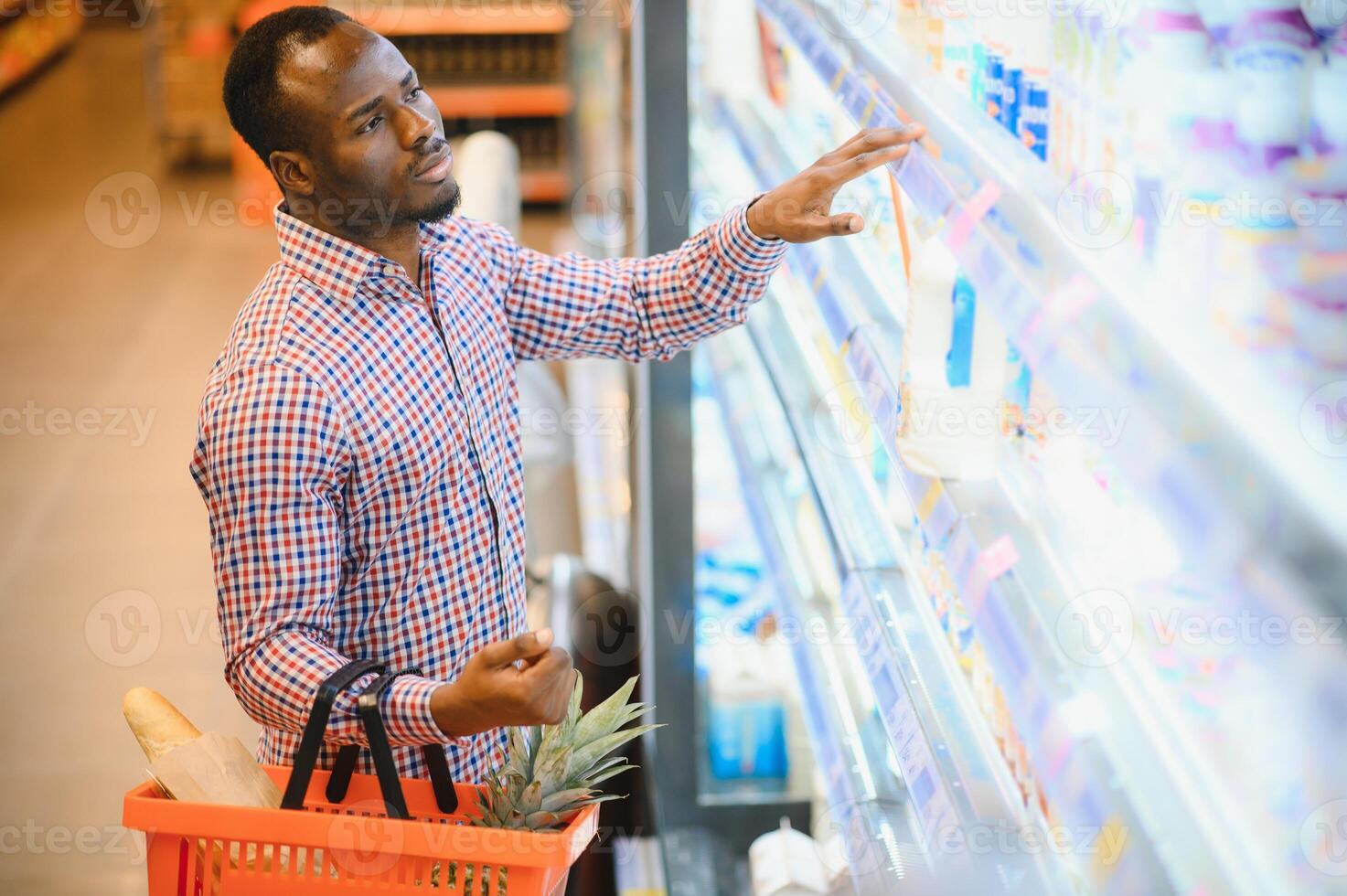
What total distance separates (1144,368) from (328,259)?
1.02 meters

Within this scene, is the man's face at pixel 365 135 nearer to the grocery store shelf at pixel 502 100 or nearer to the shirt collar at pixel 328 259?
the shirt collar at pixel 328 259

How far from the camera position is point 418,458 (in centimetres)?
154

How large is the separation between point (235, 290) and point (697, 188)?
13.8 ft

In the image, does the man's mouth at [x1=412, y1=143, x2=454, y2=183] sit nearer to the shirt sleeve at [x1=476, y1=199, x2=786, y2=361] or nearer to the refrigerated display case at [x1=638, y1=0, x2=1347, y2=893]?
the shirt sleeve at [x1=476, y1=199, x2=786, y2=361]

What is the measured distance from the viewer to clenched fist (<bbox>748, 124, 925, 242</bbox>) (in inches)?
55.9

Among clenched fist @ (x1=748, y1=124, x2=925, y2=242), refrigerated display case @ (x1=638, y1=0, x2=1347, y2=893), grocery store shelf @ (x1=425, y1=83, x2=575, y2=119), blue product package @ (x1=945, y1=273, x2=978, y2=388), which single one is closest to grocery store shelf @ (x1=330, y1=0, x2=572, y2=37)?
grocery store shelf @ (x1=425, y1=83, x2=575, y2=119)

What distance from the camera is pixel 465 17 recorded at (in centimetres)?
840

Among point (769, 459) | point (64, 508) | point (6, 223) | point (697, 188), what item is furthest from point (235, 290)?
point (769, 459)

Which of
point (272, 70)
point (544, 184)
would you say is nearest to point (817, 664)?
point (272, 70)

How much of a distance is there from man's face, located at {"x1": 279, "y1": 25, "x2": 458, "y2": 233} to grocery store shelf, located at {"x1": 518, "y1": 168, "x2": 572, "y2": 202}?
7.00m

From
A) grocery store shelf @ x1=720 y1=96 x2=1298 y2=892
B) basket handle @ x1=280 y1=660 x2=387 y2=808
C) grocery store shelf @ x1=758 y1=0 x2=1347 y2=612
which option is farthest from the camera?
basket handle @ x1=280 y1=660 x2=387 y2=808

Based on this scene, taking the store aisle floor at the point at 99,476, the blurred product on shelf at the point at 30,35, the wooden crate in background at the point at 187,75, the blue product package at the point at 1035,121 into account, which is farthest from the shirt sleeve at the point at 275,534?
the blurred product on shelf at the point at 30,35

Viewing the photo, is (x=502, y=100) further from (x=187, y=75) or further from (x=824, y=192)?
(x=824, y=192)

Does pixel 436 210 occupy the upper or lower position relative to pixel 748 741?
upper
